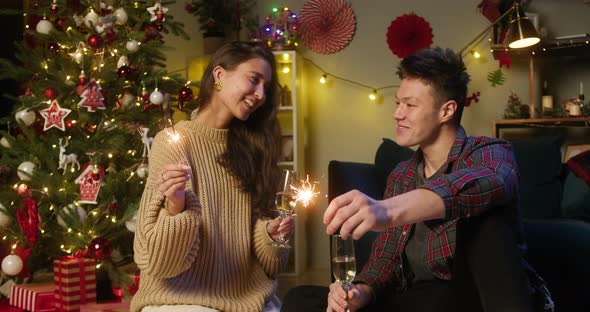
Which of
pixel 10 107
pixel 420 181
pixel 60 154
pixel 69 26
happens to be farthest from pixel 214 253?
pixel 10 107

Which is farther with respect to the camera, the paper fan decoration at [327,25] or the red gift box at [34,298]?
the paper fan decoration at [327,25]

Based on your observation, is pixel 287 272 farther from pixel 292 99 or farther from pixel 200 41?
pixel 200 41

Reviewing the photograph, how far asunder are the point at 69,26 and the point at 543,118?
10.2 feet

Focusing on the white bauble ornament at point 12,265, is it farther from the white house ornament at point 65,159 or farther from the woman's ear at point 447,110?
the woman's ear at point 447,110

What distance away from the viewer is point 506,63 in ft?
16.0

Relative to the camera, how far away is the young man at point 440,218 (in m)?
1.36

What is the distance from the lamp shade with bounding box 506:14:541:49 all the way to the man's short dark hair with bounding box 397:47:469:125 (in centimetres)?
236

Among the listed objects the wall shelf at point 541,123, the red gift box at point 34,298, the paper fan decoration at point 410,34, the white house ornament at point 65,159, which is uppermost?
the paper fan decoration at point 410,34

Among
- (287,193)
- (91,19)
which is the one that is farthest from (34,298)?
(287,193)

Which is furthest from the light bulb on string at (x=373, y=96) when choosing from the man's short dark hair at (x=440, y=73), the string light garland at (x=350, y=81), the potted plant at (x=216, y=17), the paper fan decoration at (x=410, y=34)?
the man's short dark hair at (x=440, y=73)

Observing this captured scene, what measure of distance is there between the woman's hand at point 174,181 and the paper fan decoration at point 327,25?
3.63 meters

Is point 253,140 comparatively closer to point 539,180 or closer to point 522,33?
point 539,180

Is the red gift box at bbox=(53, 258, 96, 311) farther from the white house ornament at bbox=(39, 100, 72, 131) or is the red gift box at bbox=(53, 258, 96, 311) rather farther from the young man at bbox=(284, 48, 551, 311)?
the young man at bbox=(284, 48, 551, 311)

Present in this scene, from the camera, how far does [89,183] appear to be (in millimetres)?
3182
